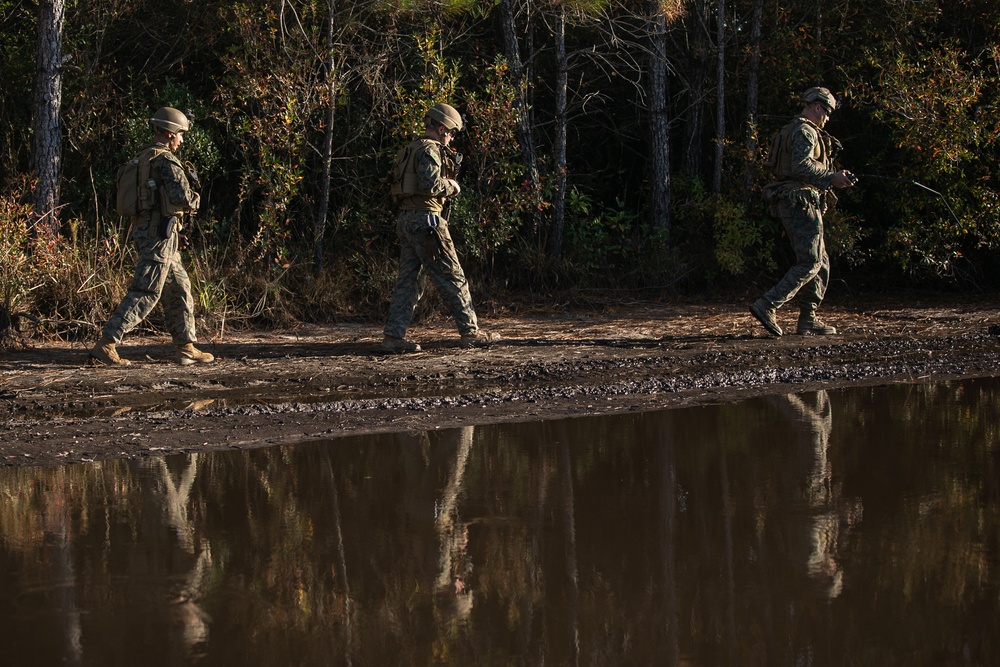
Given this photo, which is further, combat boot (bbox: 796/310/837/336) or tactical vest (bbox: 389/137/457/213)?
combat boot (bbox: 796/310/837/336)

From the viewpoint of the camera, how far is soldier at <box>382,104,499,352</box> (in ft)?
29.6

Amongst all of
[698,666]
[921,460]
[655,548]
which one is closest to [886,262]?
[921,460]

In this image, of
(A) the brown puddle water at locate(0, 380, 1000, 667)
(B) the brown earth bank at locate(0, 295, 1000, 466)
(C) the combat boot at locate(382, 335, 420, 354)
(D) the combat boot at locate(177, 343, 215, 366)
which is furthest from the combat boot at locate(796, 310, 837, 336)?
(D) the combat boot at locate(177, 343, 215, 366)

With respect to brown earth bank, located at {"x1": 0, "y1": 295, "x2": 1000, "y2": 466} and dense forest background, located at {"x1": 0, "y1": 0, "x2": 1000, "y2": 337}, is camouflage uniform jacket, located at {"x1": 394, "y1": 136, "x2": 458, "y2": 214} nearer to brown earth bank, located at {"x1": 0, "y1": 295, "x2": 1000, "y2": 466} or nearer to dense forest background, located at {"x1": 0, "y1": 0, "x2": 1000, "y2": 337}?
brown earth bank, located at {"x1": 0, "y1": 295, "x2": 1000, "y2": 466}

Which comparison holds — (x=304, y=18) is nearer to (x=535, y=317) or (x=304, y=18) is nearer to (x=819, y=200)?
(x=535, y=317)

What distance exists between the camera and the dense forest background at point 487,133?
10.9 m

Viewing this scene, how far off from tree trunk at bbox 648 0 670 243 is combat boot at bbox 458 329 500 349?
3.90m

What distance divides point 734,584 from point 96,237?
8.10 metres

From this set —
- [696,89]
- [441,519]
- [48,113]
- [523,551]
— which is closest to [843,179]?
[696,89]

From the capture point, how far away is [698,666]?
3465mm

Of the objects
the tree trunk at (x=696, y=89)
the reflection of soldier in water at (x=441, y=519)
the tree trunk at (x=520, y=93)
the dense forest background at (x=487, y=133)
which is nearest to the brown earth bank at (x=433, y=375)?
the reflection of soldier in water at (x=441, y=519)

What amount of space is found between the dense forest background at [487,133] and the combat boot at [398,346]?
6.08 feet

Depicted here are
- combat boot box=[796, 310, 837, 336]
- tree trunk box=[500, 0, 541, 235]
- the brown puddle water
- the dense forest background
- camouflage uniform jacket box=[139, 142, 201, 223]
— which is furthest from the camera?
tree trunk box=[500, 0, 541, 235]

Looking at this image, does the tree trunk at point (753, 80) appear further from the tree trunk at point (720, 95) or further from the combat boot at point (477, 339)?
the combat boot at point (477, 339)
